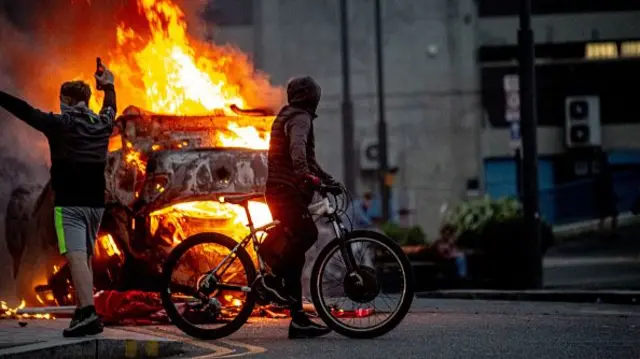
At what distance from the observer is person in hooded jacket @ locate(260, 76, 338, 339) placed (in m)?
8.93

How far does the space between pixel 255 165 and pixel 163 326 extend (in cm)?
134

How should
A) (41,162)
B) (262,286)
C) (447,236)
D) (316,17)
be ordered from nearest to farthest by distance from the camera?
1. (262,286)
2. (41,162)
3. (447,236)
4. (316,17)

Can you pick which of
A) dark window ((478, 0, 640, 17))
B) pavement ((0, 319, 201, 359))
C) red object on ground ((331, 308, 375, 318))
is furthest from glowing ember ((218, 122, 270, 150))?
dark window ((478, 0, 640, 17))

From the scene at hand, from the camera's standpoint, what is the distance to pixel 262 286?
9.03m

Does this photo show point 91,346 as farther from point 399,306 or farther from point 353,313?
point 399,306

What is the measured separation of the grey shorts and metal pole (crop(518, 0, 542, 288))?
352 inches

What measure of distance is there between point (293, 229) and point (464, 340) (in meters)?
1.25

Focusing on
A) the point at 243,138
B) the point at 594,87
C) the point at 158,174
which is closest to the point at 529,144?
the point at 243,138

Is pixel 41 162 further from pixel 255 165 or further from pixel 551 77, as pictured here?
pixel 551 77

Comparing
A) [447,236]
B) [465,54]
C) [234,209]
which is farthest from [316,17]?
[234,209]

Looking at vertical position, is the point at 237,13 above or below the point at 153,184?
above

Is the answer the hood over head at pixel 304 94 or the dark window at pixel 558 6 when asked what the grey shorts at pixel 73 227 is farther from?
the dark window at pixel 558 6

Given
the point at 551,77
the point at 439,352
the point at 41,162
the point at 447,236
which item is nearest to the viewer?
the point at 439,352

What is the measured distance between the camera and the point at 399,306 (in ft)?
28.9
